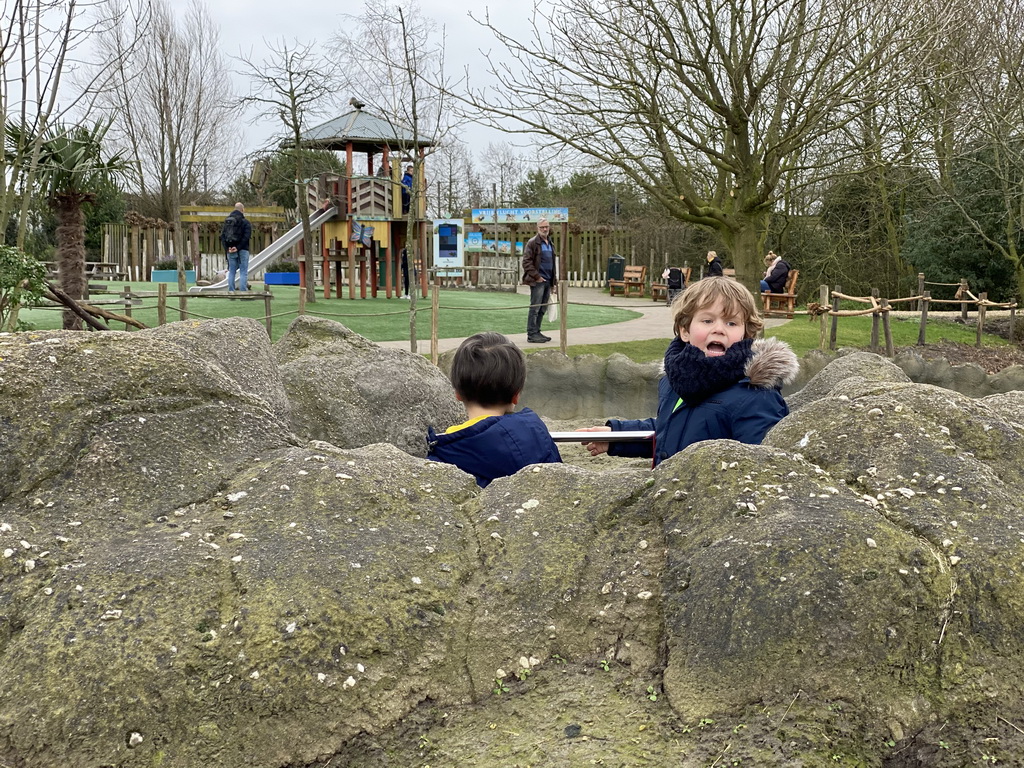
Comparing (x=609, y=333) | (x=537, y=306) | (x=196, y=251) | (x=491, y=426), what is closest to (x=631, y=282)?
(x=609, y=333)

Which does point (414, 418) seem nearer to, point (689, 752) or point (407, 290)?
point (689, 752)

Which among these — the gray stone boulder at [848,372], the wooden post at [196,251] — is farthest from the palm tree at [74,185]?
the wooden post at [196,251]

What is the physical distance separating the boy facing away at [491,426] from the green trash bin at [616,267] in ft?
82.2

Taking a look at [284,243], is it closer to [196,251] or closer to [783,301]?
[196,251]

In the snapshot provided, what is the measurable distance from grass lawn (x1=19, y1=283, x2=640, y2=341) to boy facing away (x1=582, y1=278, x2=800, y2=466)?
987 centimetres

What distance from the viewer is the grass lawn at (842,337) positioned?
12.7 meters

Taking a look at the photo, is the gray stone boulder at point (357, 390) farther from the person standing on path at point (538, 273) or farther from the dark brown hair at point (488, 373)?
the person standing on path at point (538, 273)

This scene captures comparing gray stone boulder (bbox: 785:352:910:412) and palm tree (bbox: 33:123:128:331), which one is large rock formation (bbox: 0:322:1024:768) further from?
palm tree (bbox: 33:123:128:331)

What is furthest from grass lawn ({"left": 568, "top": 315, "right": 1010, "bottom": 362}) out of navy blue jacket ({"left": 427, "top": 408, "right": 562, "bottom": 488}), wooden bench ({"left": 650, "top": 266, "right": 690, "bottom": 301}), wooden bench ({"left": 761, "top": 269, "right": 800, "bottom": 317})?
navy blue jacket ({"left": 427, "top": 408, "right": 562, "bottom": 488})

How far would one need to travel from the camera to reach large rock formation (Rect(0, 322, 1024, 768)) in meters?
1.65

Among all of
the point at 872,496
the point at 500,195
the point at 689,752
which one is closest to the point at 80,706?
the point at 689,752

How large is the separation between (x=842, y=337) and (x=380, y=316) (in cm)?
817

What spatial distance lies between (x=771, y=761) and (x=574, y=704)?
1.22ft

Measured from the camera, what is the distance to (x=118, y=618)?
5.51 ft
